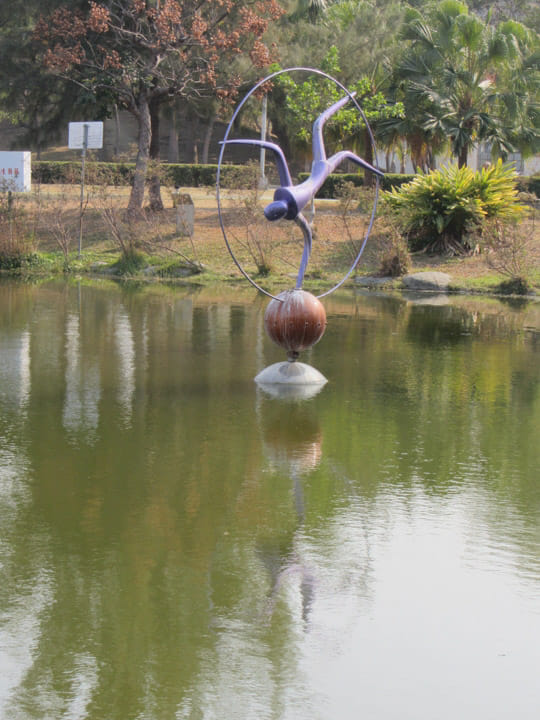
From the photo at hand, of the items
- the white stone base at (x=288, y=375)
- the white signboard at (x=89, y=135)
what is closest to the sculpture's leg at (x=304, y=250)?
the white stone base at (x=288, y=375)

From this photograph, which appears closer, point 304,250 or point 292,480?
point 292,480

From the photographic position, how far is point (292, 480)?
27.8 feet

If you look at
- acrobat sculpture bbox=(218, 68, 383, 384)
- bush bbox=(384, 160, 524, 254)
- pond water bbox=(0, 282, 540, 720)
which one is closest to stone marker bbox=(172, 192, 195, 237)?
bush bbox=(384, 160, 524, 254)

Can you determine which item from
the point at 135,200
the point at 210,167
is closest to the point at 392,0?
the point at 210,167

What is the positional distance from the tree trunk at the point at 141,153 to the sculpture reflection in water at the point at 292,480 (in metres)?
17.3

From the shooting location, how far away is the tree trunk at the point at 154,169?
26.8 meters

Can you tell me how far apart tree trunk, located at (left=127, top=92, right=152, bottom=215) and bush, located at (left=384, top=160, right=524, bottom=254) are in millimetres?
6813

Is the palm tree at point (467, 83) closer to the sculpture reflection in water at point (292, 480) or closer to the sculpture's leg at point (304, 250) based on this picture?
the sculpture's leg at point (304, 250)

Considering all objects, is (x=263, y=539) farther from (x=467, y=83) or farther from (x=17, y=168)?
(x=467, y=83)

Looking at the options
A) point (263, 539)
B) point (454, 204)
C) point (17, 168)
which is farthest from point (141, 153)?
point (263, 539)

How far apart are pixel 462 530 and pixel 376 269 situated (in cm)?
1732

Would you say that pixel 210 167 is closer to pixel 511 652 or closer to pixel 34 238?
pixel 34 238

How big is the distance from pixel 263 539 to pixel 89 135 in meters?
19.4

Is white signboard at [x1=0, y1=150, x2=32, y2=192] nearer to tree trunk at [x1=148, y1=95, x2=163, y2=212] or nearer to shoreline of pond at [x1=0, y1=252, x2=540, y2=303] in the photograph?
shoreline of pond at [x1=0, y1=252, x2=540, y2=303]
